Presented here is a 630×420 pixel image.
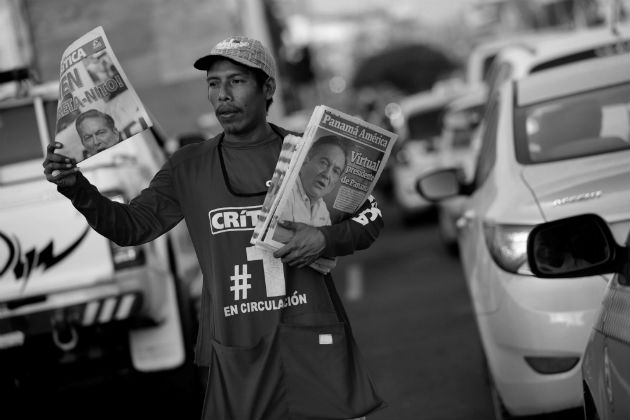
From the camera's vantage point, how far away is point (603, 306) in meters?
3.47

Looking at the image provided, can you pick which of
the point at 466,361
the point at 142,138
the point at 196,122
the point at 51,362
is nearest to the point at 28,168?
the point at 142,138

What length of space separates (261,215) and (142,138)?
4.36 m

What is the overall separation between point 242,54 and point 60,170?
650 millimetres

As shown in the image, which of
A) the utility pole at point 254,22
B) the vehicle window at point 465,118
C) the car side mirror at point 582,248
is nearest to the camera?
the car side mirror at point 582,248

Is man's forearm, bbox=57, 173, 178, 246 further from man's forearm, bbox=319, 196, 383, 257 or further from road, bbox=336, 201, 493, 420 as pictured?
road, bbox=336, 201, 493, 420

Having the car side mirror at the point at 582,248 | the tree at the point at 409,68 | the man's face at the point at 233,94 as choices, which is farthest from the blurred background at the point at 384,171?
the tree at the point at 409,68

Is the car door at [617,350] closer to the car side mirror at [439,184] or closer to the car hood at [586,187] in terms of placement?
the car hood at [586,187]

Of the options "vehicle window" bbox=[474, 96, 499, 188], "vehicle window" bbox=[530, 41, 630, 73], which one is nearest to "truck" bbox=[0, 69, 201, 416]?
"vehicle window" bbox=[474, 96, 499, 188]

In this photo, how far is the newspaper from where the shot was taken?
148 inches

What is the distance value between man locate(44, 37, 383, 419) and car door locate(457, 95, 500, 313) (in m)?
1.80

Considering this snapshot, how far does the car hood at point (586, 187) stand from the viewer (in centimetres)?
501

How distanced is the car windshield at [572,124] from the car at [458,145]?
8.70 feet

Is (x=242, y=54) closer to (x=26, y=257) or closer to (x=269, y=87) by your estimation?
(x=269, y=87)

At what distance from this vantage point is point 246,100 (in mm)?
3857
